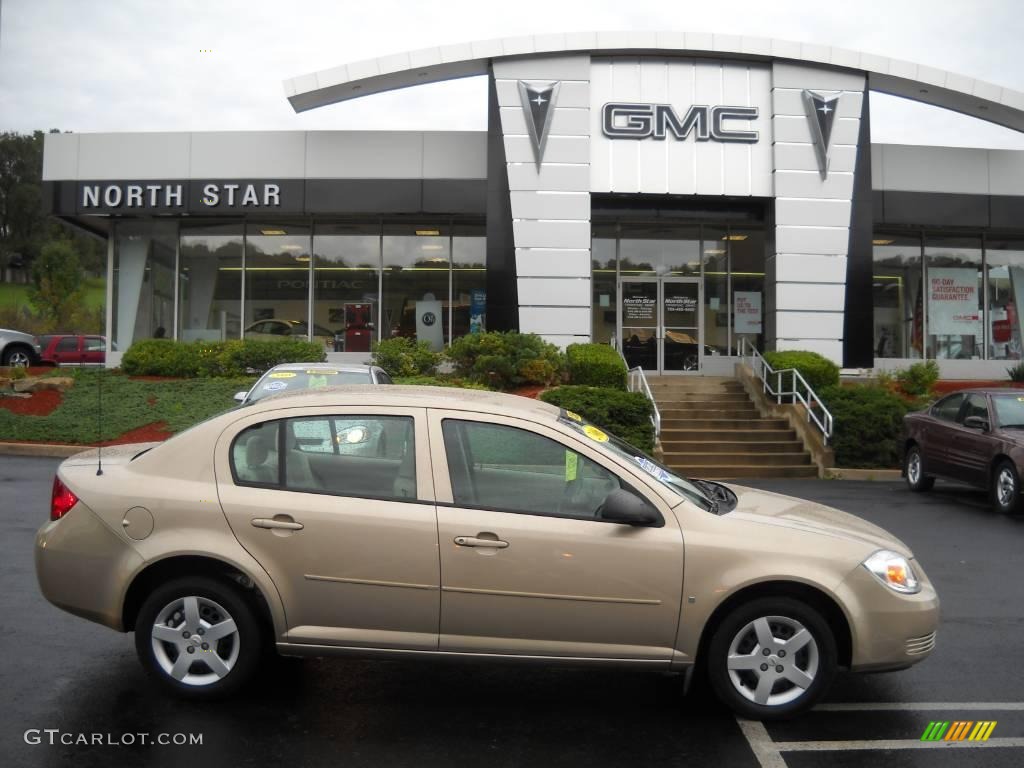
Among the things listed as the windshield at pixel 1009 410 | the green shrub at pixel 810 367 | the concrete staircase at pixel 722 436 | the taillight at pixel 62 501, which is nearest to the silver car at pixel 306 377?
the concrete staircase at pixel 722 436

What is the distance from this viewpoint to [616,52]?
2052cm

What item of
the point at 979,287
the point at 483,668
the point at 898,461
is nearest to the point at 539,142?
the point at 898,461

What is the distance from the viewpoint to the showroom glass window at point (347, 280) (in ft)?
76.6

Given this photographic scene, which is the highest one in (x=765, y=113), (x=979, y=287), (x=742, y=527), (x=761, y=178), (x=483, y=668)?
(x=765, y=113)

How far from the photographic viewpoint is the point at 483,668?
522 centimetres

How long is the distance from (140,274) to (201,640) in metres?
21.0

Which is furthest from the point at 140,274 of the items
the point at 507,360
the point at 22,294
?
the point at 22,294

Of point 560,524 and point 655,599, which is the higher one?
point 560,524

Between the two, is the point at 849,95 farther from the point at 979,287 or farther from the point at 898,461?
the point at 898,461

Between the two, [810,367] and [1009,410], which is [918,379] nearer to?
[810,367]

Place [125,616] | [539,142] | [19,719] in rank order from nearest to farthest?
[19,719] < [125,616] < [539,142]

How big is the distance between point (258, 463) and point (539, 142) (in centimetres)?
1673

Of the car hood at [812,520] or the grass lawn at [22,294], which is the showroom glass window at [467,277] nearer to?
the car hood at [812,520]

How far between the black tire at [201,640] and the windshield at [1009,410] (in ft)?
35.0
